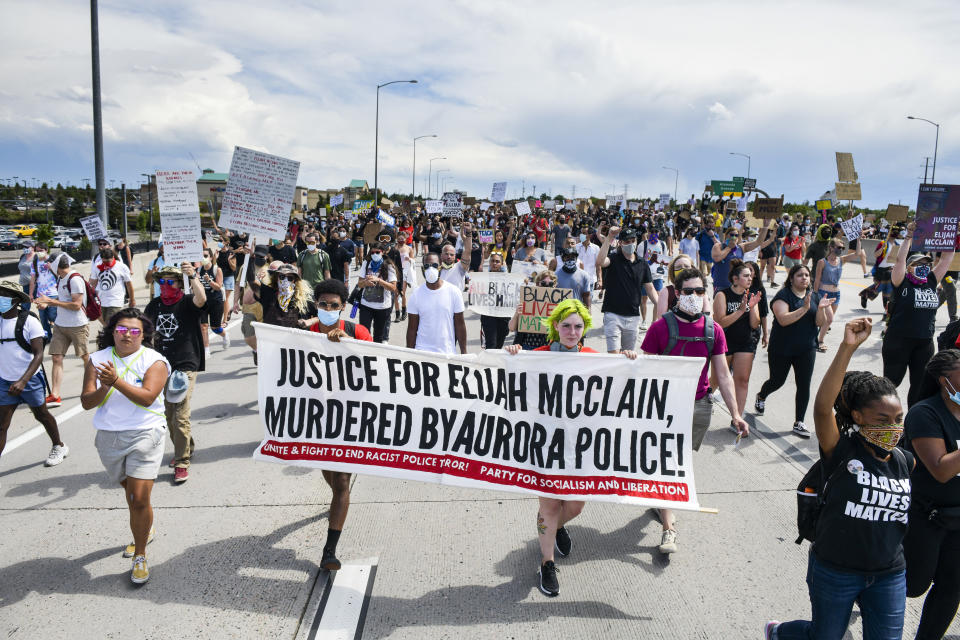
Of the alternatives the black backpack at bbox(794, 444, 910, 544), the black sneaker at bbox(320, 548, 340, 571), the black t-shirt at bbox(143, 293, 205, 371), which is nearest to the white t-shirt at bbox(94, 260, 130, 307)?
the black t-shirt at bbox(143, 293, 205, 371)

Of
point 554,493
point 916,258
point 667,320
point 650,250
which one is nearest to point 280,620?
point 554,493

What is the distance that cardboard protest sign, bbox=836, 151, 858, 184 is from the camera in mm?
23780

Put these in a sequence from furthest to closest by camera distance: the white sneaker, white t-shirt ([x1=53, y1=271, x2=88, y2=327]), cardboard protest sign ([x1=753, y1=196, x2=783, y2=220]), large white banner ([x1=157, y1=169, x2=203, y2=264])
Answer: cardboard protest sign ([x1=753, y1=196, x2=783, y2=220]) < white t-shirt ([x1=53, y1=271, x2=88, y2=327]) < large white banner ([x1=157, y1=169, x2=203, y2=264]) < the white sneaker

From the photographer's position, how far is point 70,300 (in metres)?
→ 7.40

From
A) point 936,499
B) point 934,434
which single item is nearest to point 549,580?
point 936,499

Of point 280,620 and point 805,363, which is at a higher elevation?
point 805,363

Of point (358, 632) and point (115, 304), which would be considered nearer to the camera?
point (358, 632)

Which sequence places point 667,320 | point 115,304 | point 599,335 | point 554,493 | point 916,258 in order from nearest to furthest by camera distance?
point 554,493
point 667,320
point 916,258
point 115,304
point 599,335

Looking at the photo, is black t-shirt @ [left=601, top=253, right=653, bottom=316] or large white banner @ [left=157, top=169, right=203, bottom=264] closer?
large white banner @ [left=157, top=169, right=203, bottom=264]

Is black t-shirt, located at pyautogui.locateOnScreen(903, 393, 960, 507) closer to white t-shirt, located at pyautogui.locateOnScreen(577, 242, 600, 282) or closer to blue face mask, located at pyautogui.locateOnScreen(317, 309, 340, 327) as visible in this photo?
blue face mask, located at pyautogui.locateOnScreen(317, 309, 340, 327)

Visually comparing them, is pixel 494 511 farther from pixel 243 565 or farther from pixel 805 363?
pixel 805 363

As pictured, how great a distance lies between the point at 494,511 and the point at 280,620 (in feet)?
5.86

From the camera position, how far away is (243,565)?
397 centimetres

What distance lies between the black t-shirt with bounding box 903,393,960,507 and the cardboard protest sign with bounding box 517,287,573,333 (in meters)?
3.62
